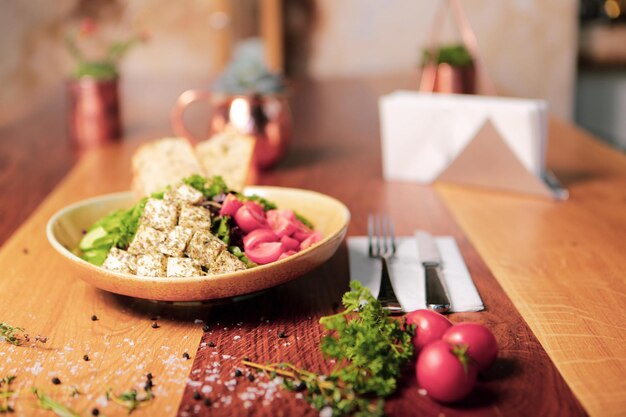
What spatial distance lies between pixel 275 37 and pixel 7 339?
3561 mm

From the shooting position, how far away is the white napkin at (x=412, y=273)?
1150mm

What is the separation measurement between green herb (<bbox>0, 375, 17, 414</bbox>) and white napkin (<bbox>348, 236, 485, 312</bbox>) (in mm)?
513

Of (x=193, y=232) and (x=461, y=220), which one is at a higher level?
(x=193, y=232)

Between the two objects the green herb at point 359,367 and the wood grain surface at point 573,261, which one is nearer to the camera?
the green herb at point 359,367

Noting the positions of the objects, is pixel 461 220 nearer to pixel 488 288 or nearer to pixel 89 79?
pixel 488 288

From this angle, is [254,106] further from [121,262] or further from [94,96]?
[121,262]

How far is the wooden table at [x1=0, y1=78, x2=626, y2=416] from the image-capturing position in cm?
89

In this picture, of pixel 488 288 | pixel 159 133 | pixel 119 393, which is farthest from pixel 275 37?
pixel 119 393

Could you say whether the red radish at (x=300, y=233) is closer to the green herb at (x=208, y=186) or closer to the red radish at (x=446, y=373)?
the green herb at (x=208, y=186)

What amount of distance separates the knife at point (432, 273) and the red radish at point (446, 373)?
26 centimetres

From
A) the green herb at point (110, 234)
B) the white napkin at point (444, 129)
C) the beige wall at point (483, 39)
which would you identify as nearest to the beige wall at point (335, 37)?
the beige wall at point (483, 39)

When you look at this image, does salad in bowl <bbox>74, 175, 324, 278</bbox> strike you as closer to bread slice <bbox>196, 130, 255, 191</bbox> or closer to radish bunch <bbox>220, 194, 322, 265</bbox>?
radish bunch <bbox>220, 194, 322, 265</bbox>

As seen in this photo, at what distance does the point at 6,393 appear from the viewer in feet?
2.94

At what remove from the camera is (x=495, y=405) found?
2.84ft
